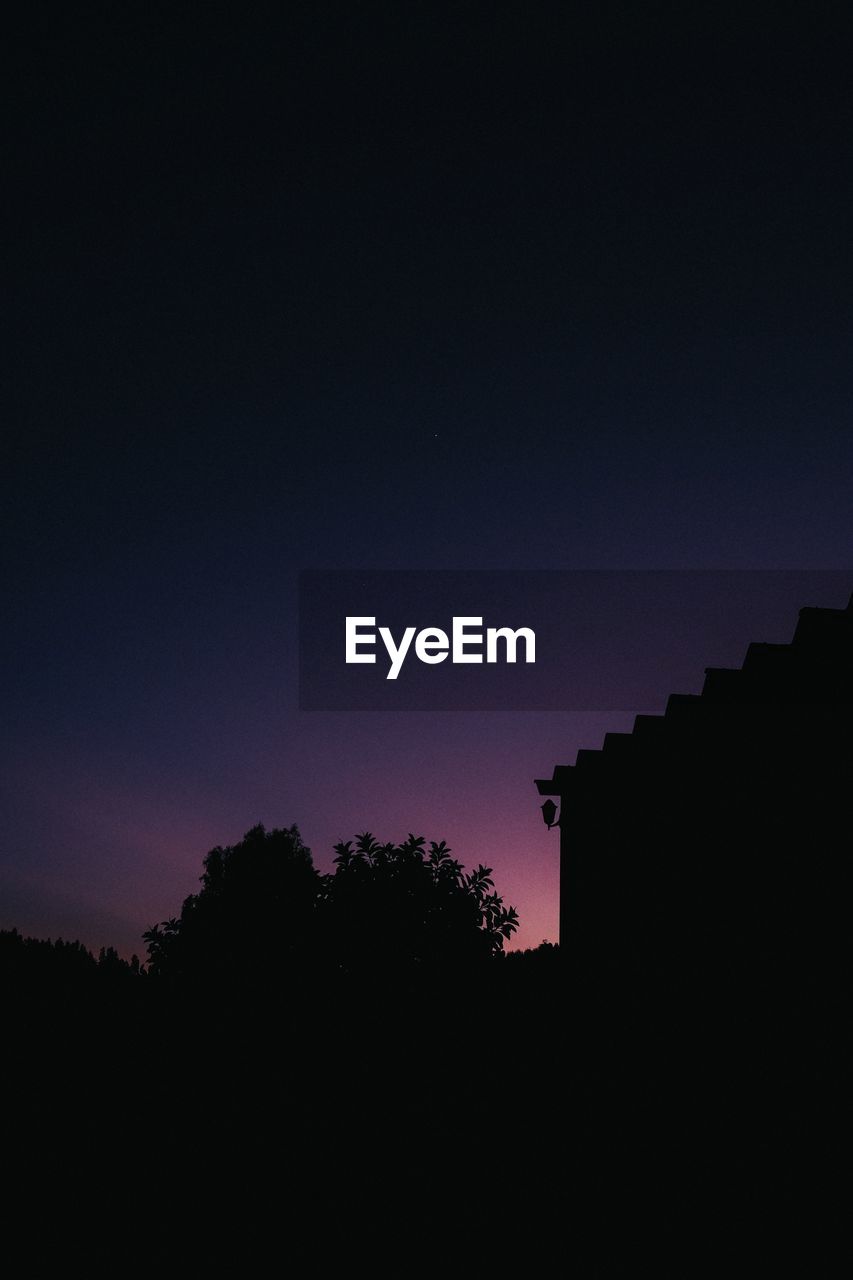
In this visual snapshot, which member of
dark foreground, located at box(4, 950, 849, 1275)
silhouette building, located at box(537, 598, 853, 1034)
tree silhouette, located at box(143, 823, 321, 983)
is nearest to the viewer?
dark foreground, located at box(4, 950, 849, 1275)

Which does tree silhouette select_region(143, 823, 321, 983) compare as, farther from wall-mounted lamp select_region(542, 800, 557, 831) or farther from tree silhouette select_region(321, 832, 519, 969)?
wall-mounted lamp select_region(542, 800, 557, 831)

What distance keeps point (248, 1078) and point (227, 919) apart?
68.9 ft

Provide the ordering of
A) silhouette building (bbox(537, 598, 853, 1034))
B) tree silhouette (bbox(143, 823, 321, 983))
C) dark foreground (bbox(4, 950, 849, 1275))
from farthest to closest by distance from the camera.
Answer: tree silhouette (bbox(143, 823, 321, 983)) → silhouette building (bbox(537, 598, 853, 1034)) → dark foreground (bbox(4, 950, 849, 1275))

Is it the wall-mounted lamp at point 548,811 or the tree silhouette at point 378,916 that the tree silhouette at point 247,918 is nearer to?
the tree silhouette at point 378,916

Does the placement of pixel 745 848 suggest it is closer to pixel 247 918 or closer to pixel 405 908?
pixel 405 908

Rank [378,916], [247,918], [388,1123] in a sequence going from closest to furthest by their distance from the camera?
1. [388,1123]
2. [378,916]
3. [247,918]

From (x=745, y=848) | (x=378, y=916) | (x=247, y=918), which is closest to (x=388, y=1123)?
(x=745, y=848)

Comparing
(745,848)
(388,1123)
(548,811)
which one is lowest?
(388,1123)

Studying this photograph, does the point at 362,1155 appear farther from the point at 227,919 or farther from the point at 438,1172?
the point at 227,919

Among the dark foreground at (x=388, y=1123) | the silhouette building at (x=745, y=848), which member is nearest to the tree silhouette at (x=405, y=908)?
the silhouette building at (x=745, y=848)

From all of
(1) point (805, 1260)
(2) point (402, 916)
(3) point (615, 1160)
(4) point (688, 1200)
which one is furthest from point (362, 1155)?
(2) point (402, 916)

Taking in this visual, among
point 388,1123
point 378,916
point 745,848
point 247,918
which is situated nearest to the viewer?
point 388,1123

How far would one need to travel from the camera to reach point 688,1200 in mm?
8828

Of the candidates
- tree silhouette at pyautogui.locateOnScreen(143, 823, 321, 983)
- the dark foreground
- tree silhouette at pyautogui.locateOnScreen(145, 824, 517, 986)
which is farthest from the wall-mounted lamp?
the dark foreground
